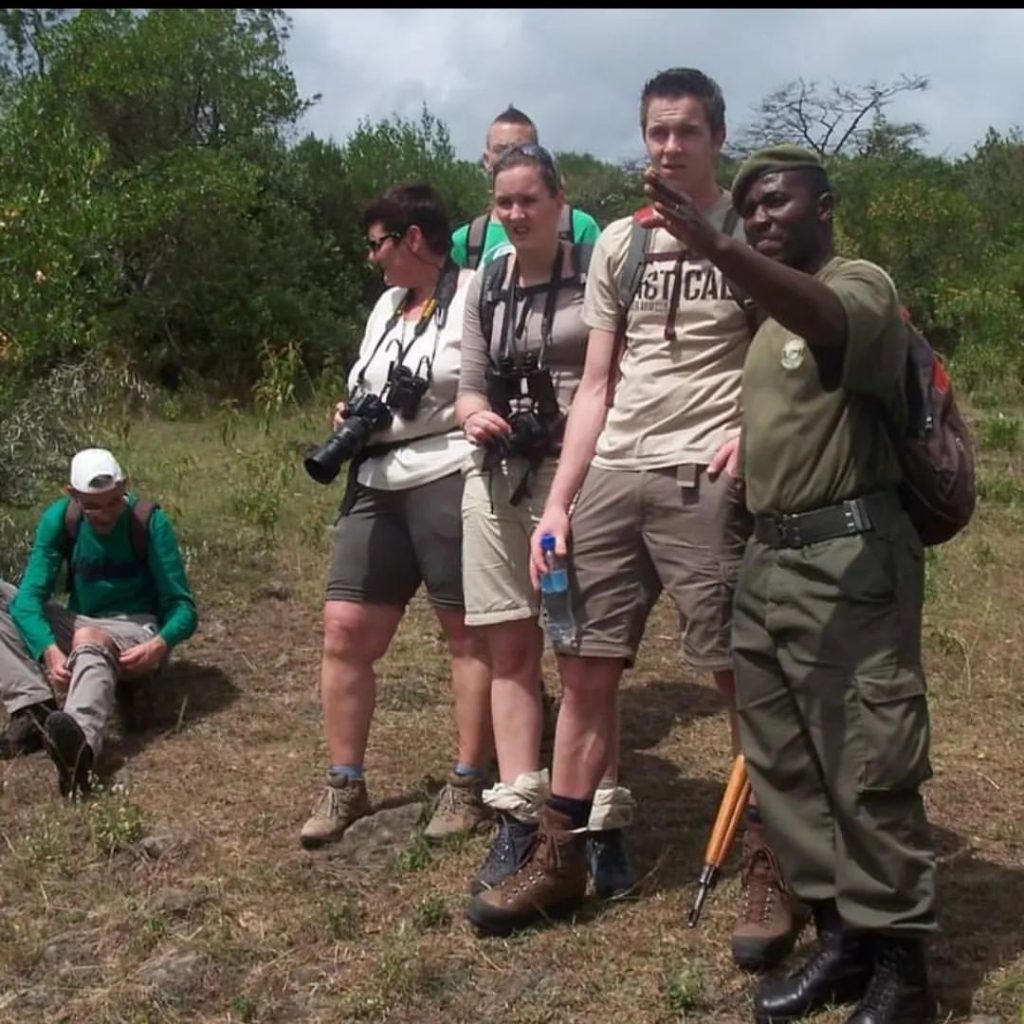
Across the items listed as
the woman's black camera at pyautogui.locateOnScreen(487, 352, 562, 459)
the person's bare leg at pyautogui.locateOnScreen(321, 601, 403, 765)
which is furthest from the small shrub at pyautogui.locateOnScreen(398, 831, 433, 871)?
the woman's black camera at pyautogui.locateOnScreen(487, 352, 562, 459)

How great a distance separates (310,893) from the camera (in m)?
4.02

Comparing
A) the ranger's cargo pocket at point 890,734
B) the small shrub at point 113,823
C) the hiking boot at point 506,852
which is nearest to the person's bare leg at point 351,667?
the small shrub at point 113,823

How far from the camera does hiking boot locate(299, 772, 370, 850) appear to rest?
431 centimetres

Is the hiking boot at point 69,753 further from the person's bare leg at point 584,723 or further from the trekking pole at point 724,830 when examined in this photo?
the trekking pole at point 724,830

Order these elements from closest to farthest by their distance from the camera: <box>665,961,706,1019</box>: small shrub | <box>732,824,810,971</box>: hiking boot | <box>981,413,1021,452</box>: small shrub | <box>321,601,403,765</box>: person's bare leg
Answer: <box>665,961,706,1019</box>: small shrub
<box>732,824,810,971</box>: hiking boot
<box>321,601,403,765</box>: person's bare leg
<box>981,413,1021,452</box>: small shrub

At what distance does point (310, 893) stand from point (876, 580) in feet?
5.88

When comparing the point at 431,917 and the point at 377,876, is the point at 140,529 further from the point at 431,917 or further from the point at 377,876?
the point at 431,917

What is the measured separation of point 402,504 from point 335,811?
867mm

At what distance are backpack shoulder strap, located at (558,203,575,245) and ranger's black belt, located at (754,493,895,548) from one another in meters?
1.22

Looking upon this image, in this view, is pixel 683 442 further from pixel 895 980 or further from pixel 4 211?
pixel 4 211

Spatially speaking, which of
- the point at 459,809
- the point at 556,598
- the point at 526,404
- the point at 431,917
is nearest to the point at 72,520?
the point at 459,809

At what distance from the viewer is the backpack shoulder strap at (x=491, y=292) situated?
12.8 feet

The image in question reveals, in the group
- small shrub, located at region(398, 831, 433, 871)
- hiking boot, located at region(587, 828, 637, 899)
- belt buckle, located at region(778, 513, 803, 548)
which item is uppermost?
belt buckle, located at region(778, 513, 803, 548)

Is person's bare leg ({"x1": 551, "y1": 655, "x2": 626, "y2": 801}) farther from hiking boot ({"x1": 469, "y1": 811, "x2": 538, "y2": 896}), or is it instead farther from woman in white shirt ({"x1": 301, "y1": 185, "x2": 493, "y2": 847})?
woman in white shirt ({"x1": 301, "y1": 185, "x2": 493, "y2": 847})
